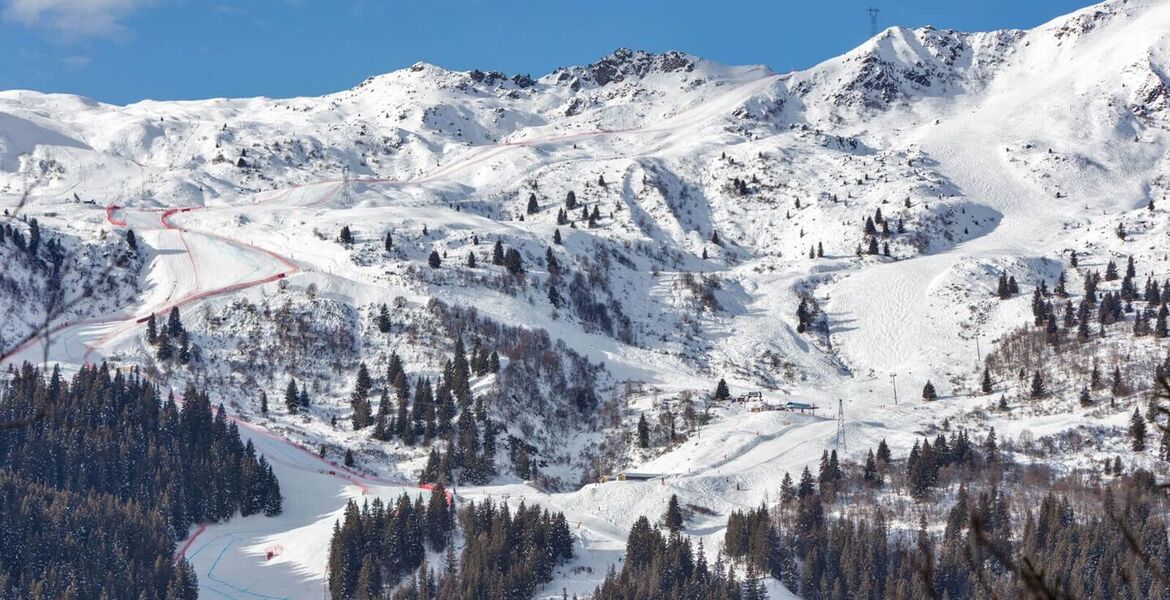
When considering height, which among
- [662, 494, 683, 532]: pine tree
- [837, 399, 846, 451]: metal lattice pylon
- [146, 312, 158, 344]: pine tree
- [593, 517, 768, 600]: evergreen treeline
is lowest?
[593, 517, 768, 600]: evergreen treeline

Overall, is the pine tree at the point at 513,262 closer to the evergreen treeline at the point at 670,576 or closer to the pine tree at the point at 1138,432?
the evergreen treeline at the point at 670,576

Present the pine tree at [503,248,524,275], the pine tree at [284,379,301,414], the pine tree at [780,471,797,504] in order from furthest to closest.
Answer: the pine tree at [503,248,524,275], the pine tree at [284,379,301,414], the pine tree at [780,471,797,504]

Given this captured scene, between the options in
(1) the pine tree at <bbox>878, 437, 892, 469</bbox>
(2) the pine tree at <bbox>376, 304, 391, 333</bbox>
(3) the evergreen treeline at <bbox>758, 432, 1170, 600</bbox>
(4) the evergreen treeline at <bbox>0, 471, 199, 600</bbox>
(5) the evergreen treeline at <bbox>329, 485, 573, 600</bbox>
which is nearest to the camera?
(4) the evergreen treeline at <bbox>0, 471, 199, 600</bbox>

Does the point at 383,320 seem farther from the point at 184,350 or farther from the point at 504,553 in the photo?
the point at 504,553

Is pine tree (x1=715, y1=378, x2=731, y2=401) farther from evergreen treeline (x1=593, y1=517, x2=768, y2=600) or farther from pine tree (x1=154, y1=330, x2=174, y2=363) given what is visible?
pine tree (x1=154, y1=330, x2=174, y2=363)

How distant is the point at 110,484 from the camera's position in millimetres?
99750

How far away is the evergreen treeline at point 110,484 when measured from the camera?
8644cm

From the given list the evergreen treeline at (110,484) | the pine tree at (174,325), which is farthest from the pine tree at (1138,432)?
the pine tree at (174,325)

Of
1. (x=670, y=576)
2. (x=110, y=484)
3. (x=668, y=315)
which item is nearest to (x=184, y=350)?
(x=110, y=484)

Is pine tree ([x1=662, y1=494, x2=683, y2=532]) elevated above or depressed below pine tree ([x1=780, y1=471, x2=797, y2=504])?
below

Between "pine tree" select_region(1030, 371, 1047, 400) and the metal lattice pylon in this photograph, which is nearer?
the metal lattice pylon

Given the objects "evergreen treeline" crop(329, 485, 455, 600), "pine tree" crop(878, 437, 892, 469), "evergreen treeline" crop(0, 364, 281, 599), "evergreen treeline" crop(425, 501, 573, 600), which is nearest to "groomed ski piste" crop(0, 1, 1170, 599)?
"evergreen treeline" crop(425, 501, 573, 600)

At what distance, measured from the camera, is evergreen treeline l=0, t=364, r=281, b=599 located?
86438mm

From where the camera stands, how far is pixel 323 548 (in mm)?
93562
